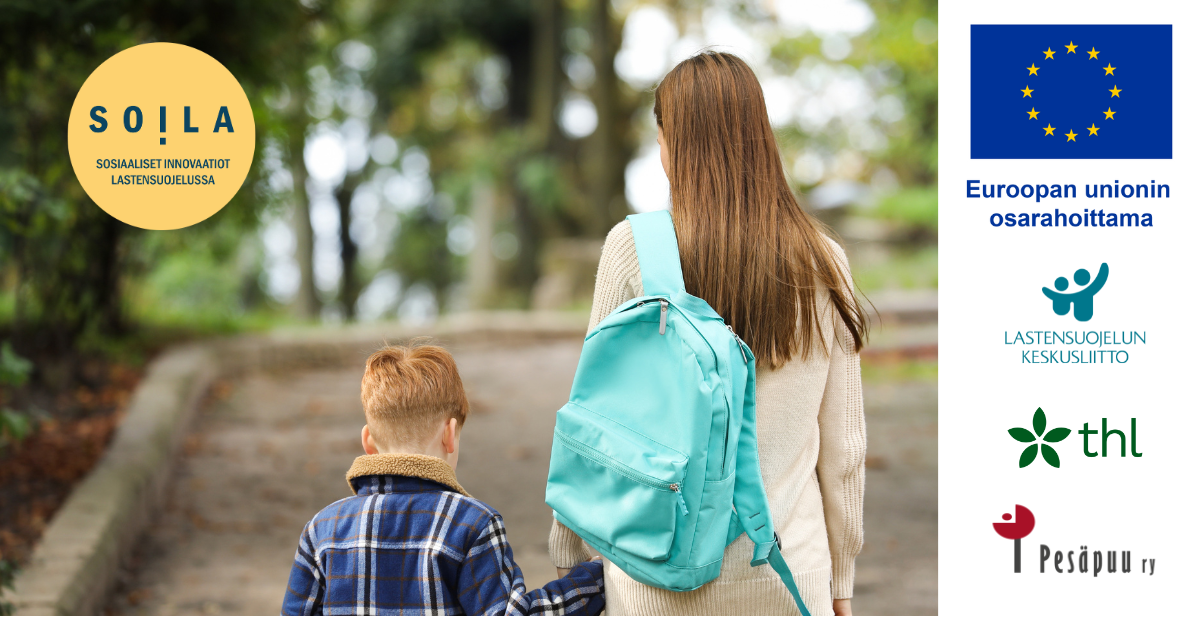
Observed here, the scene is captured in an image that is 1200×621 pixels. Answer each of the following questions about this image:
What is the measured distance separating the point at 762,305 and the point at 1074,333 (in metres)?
1.39

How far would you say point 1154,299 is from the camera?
265 cm

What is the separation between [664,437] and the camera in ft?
5.42

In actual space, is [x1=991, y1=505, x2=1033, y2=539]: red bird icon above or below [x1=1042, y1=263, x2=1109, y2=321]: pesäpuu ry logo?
below

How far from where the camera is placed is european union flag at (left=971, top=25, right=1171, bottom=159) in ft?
8.78

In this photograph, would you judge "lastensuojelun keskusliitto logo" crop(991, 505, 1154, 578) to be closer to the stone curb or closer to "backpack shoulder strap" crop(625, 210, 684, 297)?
"backpack shoulder strap" crop(625, 210, 684, 297)

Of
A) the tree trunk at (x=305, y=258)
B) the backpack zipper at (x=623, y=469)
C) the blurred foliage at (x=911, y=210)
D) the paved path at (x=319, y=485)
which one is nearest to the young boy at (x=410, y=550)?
the backpack zipper at (x=623, y=469)

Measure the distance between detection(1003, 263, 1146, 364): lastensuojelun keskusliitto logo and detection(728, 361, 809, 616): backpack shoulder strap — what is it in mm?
1332

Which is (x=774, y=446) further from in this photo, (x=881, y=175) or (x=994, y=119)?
(x=881, y=175)

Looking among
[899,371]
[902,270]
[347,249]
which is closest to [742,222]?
[899,371]

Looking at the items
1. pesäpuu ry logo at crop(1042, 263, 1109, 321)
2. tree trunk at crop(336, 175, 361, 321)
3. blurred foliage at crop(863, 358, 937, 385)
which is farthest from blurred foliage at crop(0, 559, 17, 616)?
tree trunk at crop(336, 175, 361, 321)

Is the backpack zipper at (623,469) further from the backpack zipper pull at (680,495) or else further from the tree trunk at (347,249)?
the tree trunk at (347,249)

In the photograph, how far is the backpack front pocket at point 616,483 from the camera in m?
1.63

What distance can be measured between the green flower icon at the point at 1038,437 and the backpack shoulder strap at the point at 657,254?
149cm

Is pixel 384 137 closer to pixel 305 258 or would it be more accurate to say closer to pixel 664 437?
pixel 305 258
